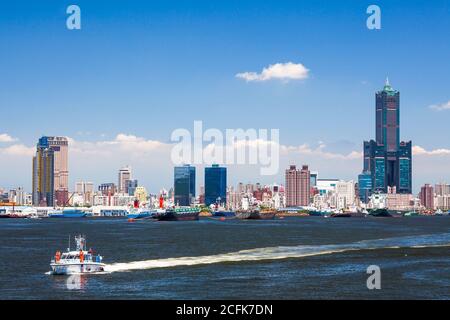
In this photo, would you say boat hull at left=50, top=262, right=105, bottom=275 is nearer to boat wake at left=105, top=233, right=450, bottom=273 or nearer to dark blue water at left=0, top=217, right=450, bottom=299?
dark blue water at left=0, top=217, right=450, bottom=299

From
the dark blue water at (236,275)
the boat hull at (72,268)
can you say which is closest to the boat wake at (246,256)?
the dark blue water at (236,275)

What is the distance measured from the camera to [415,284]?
→ 2019 inches

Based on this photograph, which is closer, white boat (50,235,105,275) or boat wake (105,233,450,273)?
white boat (50,235,105,275)

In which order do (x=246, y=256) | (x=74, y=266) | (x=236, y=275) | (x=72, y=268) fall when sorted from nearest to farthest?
(x=236, y=275), (x=72, y=268), (x=74, y=266), (x=246, y=256)

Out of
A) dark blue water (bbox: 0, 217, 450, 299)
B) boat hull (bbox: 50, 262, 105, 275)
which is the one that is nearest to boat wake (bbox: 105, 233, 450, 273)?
dark blue water (bbox: 0, 217, 450, 299)

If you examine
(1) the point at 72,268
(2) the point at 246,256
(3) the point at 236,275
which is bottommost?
(2) the point at 246,256

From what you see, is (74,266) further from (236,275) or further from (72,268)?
(236,275)

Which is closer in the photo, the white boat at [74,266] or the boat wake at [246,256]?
the white boat at [74,266]

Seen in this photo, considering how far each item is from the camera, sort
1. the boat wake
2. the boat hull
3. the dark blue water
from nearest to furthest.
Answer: the dark blue water
the boat hull
the boat wake

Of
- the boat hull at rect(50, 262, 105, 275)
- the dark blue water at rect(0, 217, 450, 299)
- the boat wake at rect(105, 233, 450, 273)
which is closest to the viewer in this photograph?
the dark blue water at rect(0, 217, 450, 299)

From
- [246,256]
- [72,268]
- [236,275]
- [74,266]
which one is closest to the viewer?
[236,275]

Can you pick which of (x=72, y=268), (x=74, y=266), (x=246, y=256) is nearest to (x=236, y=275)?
(x=74, y=266)

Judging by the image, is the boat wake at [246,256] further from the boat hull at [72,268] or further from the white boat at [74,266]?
the boat hull at [72,268]
